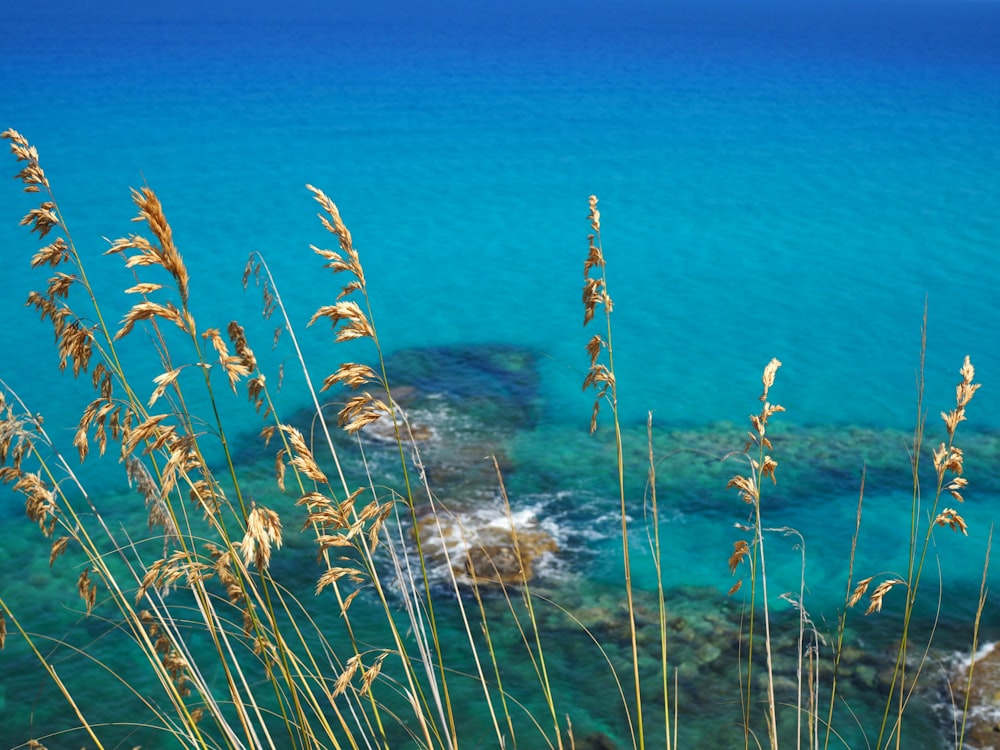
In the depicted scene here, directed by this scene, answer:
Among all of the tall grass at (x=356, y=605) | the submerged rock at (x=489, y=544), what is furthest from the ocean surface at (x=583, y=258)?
the tall grass at (x=356, y=605)

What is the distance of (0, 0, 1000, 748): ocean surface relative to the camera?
8164mm

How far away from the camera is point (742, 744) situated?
228 inches

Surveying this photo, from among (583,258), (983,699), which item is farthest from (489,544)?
(583,258)

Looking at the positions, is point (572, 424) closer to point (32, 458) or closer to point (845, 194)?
point (32, 458)

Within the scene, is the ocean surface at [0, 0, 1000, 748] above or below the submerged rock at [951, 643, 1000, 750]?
above

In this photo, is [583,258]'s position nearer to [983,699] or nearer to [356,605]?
[356,605]

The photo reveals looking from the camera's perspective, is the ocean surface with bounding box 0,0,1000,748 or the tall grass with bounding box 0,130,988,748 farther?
the ocean surface with bounding box 0,0,1000,748

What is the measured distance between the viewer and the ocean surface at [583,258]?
816 cm

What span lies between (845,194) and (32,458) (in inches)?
587

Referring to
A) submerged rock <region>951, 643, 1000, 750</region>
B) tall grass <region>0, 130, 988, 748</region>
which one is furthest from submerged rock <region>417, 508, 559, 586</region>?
submerged rock <region>951, 643, 1000, 750</region>

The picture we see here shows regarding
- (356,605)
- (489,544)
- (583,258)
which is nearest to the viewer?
(356,605)

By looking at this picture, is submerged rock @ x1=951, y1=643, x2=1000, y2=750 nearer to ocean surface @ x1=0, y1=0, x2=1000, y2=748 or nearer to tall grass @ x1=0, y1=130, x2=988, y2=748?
tall grass @ x1=0, y1=130, x2=988, y2=748

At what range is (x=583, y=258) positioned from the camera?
49.7ft

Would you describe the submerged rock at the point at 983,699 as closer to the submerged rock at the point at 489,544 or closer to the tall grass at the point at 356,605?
the tall grass at the point at 356,605
